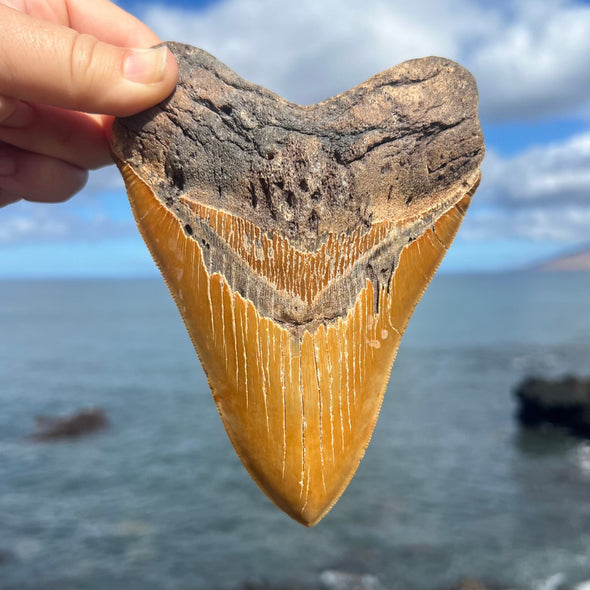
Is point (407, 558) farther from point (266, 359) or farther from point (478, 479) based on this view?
point (266, 359)

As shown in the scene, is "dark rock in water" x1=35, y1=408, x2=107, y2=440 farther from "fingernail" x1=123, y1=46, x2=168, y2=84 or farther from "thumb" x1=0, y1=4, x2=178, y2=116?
"fingernail" x1=123, y1=46, x2=168, y2=84

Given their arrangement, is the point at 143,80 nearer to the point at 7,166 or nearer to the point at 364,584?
the point at 7,166

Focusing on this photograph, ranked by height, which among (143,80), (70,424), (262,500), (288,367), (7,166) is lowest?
(262,500)

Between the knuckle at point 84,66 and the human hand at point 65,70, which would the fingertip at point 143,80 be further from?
the knuckle at point 84,66

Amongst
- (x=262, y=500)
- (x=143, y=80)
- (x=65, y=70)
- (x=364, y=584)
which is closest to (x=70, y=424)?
(x=262, y=500)

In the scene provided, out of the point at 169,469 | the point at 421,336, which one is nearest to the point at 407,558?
the point at 169,469

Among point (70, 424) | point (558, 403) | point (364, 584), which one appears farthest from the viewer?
point (70, 424)

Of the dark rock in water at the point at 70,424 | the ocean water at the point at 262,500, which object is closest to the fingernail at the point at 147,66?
the ocean water at the point at 262,500

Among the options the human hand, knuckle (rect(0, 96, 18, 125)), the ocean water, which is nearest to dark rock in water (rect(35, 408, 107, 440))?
the ocean water
